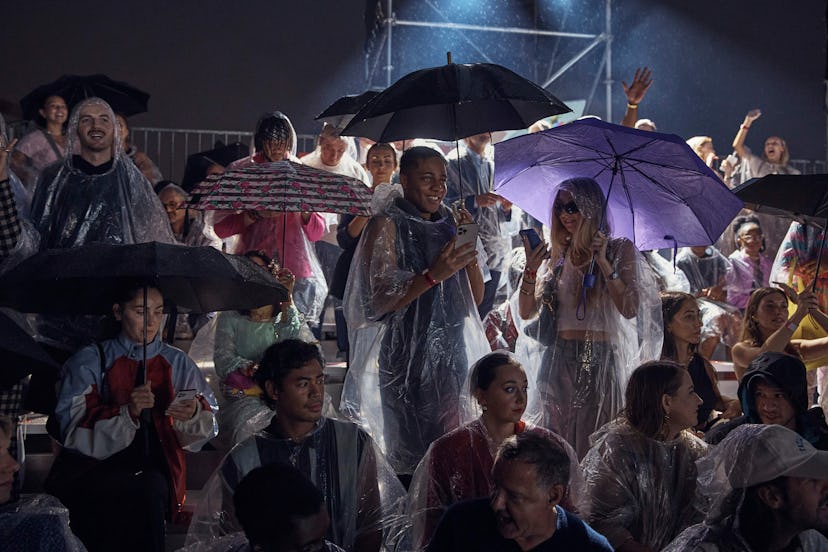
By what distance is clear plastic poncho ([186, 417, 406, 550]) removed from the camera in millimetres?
3748

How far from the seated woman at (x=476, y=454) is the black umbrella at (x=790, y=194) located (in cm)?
204

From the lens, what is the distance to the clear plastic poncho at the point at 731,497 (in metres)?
3.16

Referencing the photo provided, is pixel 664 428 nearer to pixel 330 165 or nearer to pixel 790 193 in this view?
pixel 790 193

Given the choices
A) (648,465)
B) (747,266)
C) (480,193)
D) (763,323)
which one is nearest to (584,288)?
(648,465)

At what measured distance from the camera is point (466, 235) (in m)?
4.51

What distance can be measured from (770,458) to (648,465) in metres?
0.86

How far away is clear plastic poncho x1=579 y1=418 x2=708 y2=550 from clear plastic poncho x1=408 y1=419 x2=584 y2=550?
0.16 m

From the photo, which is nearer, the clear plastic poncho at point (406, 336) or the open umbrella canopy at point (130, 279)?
the open umbrella canopy at point (130, 279)

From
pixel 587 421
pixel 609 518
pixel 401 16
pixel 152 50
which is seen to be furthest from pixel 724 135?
pixel 609 518

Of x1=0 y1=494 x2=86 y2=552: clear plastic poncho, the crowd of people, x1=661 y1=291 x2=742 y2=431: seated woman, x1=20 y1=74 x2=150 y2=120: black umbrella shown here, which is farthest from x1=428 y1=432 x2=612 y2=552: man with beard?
x1=20 y1=74 x2=150 y2=120: black umbrella

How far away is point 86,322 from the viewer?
480cm

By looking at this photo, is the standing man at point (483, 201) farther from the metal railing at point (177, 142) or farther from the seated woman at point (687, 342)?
the metal railing at point (177, 142)

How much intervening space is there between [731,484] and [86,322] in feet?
9.31

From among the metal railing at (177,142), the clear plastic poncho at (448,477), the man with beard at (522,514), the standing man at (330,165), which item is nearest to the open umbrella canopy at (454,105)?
the clear plastic poncho at (448,477)
